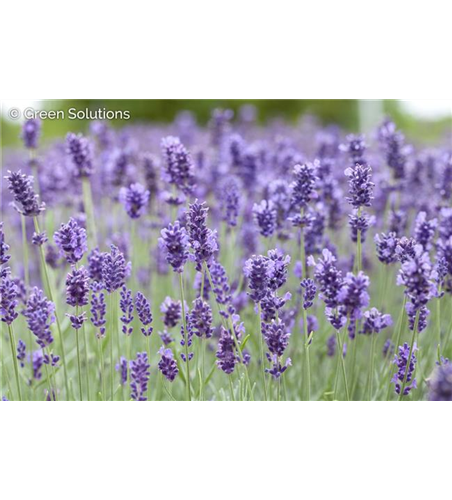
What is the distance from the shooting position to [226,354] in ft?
6.73

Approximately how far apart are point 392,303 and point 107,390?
5.30ft

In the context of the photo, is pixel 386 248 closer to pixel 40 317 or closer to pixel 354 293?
pixel 354 293

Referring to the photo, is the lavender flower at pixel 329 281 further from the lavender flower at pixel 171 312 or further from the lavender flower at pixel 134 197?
the lavender flower at pixel 134 197

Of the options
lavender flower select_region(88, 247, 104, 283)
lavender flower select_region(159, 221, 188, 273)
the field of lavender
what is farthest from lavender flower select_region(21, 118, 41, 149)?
lavender flower select_region(159, 221, 188, 273)

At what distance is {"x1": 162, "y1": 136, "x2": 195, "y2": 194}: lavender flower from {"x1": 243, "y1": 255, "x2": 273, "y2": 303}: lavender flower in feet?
2.17

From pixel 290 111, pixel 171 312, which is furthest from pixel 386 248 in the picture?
pixel 290 111

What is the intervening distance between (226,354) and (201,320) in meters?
0.14

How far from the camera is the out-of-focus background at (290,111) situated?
3.01m

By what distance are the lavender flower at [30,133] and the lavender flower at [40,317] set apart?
1144 mm

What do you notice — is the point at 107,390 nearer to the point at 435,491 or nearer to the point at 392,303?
the point at 435,491

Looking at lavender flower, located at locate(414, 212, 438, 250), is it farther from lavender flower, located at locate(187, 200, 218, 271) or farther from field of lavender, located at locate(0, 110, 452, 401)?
lavender flower, located at locate(187, 200, 218, 271)

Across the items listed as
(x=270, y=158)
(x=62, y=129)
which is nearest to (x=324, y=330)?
(x=270, y=158)

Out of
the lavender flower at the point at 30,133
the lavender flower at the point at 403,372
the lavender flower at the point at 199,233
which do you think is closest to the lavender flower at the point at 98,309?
the lavender flower at the point at 199,233

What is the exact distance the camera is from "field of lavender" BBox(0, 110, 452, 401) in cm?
201
